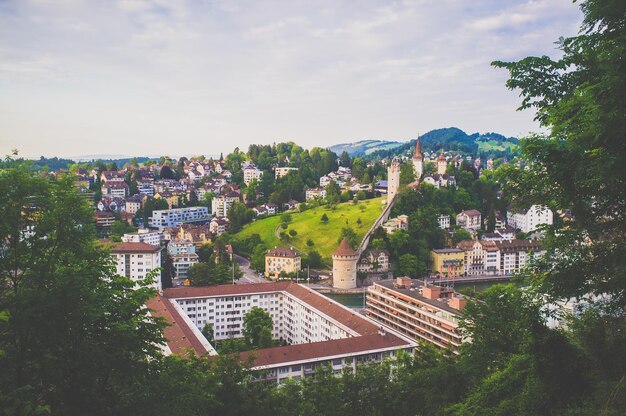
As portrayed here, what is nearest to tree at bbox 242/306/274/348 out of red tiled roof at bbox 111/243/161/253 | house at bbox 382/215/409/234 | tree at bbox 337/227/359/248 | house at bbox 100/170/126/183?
red tiled roof at bbox 111/243/161/253

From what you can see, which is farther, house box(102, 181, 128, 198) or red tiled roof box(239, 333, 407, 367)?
house box(102, 181, 128, 198)

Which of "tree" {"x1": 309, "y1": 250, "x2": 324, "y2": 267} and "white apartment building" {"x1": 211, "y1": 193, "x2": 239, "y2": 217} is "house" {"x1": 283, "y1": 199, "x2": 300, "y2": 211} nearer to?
"white apartment building" {"x1": 211, "y1": 193, "x2": 239, "y2": 217}

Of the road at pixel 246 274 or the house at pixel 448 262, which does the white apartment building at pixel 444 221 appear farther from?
the road at pixel 246 274

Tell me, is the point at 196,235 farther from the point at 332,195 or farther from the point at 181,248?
the point at 332,195

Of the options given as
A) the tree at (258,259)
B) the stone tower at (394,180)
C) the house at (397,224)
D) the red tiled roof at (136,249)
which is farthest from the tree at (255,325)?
the stone tower at (394,180)

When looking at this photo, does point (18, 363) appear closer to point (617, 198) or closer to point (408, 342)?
point (617, 198)

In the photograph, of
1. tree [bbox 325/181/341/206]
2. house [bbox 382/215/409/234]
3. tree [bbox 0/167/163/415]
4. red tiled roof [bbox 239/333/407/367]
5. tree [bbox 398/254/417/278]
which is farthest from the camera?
tree [bbox 325/181/341/206]

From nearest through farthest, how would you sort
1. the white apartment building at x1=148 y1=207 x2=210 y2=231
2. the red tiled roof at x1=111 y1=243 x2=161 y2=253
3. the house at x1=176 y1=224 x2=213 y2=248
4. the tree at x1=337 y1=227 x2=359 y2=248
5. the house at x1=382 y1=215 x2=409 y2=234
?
the red tiled roof at x1=111 y1=243 x2=161 y2=253, the tree at x1=337 y1=227 x2=359 y2=248, the house at x1=382 y1=215 x2=409 y2=234, the house at x1=176 y1=224 x2=213 y2=248, the white apartment building at x1=148 y1=207 x2=210 y2=231
